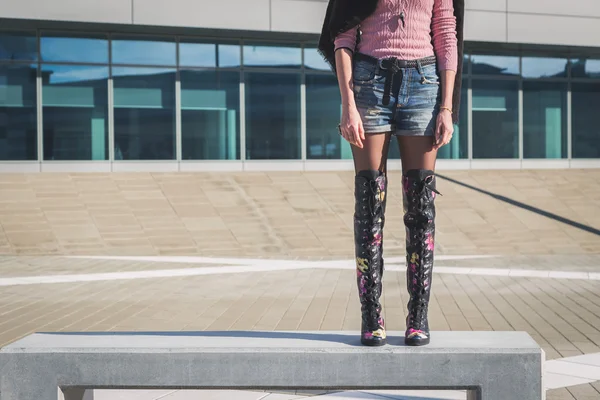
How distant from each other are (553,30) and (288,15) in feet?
25.5

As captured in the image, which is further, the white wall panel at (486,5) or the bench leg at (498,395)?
the white wall panel at (486,5)

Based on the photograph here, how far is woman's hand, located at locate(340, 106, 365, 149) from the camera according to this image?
13.2ft

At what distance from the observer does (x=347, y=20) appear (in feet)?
13.6

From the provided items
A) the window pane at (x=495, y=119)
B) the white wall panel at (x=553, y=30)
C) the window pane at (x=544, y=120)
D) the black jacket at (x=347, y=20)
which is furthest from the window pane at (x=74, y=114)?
the black jacket at (x=347, y=20)

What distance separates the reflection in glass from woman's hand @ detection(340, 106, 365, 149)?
19359mm

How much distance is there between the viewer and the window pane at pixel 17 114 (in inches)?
837

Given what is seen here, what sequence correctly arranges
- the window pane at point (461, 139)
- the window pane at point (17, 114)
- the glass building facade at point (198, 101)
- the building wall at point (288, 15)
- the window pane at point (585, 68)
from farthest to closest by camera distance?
the window pane at point (585, 68) < the window pane at point (461, 139) < the glass building facade at point (198, 101) < the window pane at point (17, 114) < the building wall at point (288, 15)

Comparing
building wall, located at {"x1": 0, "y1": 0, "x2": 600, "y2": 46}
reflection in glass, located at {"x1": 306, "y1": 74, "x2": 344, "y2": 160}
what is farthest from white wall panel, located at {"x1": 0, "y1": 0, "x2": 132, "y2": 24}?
reflection in glass, located at {"x1": 306, "y1": 74, "x2": 344, "y2": 160}

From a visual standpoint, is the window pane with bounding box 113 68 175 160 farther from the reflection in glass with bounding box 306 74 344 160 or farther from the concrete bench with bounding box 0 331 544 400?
the concrete bench with bounding box 0 331 544 400

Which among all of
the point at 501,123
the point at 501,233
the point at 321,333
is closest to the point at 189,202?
the point at 501,233

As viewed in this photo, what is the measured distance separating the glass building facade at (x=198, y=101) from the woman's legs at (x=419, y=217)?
58.0 ft

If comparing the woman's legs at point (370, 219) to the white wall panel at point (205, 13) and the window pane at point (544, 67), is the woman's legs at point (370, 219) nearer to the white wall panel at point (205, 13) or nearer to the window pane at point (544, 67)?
the white wall panel at point (205, 13)

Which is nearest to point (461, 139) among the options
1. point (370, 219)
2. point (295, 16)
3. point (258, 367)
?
point (295, 16)

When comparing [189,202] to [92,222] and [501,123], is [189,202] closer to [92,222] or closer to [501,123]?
[92,222]
